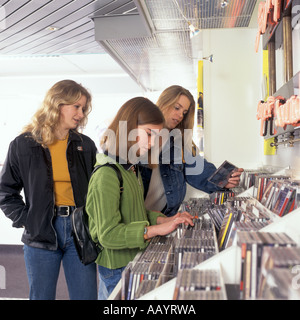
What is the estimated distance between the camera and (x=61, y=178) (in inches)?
89.1

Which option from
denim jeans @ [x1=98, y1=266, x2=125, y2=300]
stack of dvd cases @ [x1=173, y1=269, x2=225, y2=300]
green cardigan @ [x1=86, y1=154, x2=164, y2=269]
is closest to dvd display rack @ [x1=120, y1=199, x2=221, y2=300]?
stack of dvd cases @ [x1=173, y1=269, x2=225, y2=300]

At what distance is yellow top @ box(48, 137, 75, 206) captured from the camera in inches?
88.5

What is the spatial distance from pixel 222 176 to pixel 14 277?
11.2 ft

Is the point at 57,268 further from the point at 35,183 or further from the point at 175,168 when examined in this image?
the point at 175,168

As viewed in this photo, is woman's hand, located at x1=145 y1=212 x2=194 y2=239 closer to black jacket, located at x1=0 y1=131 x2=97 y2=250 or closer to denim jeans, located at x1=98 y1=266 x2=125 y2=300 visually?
denim jeans, located at x1=98 y1=266 x2=125 y2=300

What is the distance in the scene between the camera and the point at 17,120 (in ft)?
26.2

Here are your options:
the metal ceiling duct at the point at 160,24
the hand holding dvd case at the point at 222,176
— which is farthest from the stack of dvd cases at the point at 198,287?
the metal ceiling duct at the point at 160,24

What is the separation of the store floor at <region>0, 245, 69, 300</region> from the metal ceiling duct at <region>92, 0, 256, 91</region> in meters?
2.91

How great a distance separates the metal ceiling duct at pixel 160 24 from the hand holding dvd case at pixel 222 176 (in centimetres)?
132

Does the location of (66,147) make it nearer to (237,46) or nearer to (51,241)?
(51,241)

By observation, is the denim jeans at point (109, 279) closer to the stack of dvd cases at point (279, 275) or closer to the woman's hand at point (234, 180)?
the stack of dvd cases at point (279, 275)

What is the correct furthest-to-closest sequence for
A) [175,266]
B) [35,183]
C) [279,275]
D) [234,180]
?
[234,180] → [35,183] → [175,266] → [279,275]

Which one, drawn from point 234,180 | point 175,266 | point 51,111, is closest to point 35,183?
point 51,111

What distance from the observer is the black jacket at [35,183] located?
214cm
